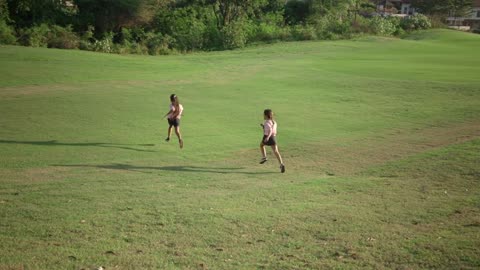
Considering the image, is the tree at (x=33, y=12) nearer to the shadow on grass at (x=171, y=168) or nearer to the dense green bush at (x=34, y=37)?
the dense green bush at (x=34, y=37)

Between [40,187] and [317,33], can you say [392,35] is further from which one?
[40,187]

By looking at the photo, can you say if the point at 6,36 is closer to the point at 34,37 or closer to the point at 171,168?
the point at 34,37

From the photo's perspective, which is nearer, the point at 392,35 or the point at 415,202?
the point at 415,202

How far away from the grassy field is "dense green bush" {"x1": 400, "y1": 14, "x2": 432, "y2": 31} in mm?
39059

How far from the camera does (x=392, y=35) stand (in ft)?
213

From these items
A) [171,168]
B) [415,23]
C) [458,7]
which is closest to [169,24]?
[415,23]

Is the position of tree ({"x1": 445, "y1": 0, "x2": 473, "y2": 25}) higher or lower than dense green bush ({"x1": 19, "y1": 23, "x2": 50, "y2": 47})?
higher

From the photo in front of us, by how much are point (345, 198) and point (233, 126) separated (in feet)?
31.7

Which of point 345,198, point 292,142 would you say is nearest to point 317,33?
point 292,142

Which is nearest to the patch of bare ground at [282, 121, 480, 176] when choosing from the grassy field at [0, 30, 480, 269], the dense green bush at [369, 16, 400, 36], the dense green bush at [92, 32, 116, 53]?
the grassy field at [0, 30, 480, 269]

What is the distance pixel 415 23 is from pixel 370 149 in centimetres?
6003

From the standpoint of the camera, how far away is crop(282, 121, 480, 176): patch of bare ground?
50.3ft

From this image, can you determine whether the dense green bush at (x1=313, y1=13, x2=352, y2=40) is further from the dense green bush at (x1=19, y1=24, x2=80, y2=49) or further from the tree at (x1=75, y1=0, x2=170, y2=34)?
the dense green bush at (x1=19, y1=24, x2=80, y2=49)

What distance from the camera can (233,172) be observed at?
14406mm
